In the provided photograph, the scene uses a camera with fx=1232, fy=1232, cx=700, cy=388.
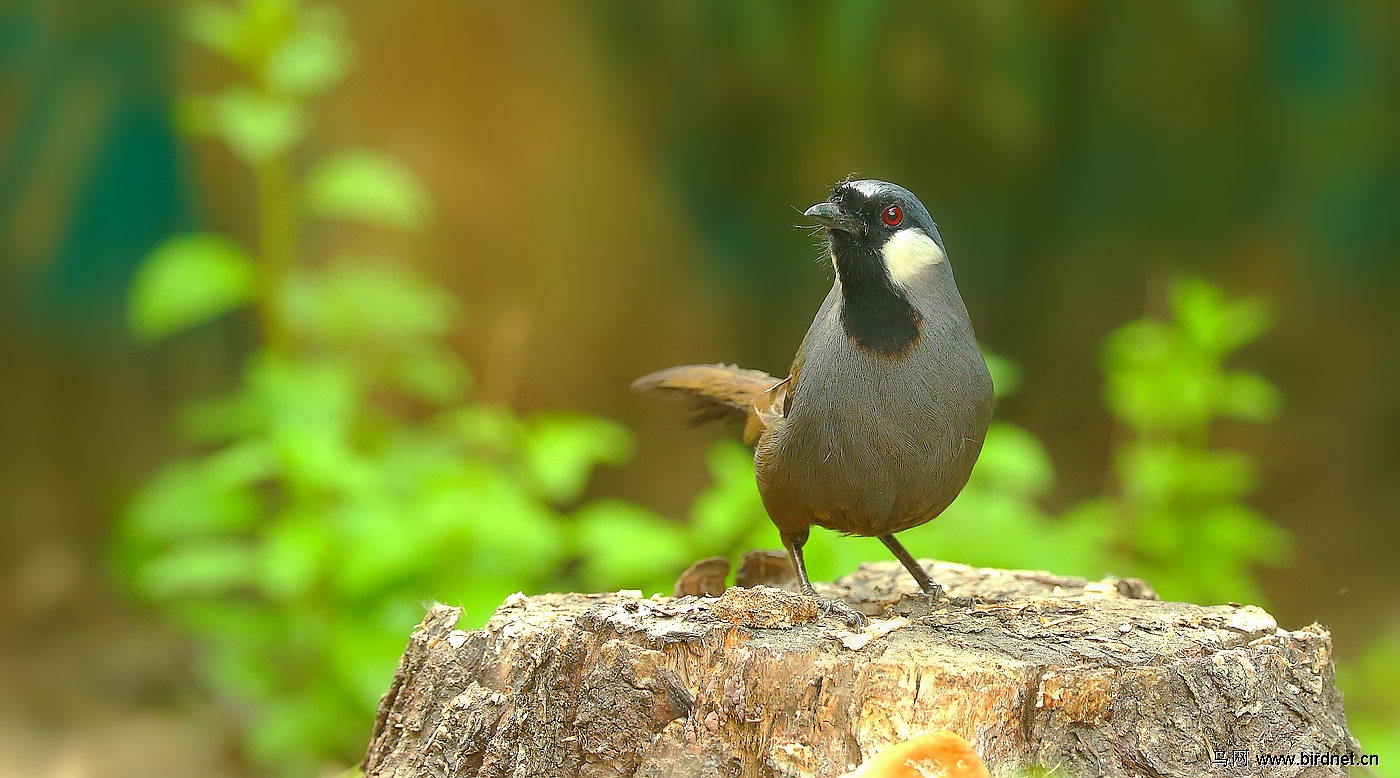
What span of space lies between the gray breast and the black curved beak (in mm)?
207

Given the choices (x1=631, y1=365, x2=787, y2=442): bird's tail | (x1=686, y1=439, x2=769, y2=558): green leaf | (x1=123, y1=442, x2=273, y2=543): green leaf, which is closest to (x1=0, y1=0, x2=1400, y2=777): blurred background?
(x1=123, y1=442, x2=273, y2=543): green leaf

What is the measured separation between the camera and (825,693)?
228cm

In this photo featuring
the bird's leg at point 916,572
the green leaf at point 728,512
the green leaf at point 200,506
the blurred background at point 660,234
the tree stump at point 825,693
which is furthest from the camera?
the blurred background at point 660,234

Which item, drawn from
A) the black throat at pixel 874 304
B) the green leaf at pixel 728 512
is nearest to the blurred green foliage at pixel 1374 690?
the green leaf at pixel 728 512

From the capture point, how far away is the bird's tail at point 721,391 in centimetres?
310

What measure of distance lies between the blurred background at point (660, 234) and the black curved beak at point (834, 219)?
9.63 ft

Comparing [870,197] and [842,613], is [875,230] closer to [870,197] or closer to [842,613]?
[870,197]

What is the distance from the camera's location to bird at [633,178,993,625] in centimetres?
269

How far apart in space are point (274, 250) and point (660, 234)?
2.52 meters

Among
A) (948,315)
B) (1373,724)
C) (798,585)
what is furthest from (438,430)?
(1373,724)

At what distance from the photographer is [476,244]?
6.43 meters

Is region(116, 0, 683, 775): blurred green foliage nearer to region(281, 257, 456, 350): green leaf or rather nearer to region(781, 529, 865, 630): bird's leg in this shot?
region(281, 257, 456, 350): green leaf

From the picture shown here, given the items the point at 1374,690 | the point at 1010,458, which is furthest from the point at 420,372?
the point at 1374,690

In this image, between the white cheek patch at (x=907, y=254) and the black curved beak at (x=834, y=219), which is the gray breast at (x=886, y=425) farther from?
the black curved beak at (x=834, y=219)
